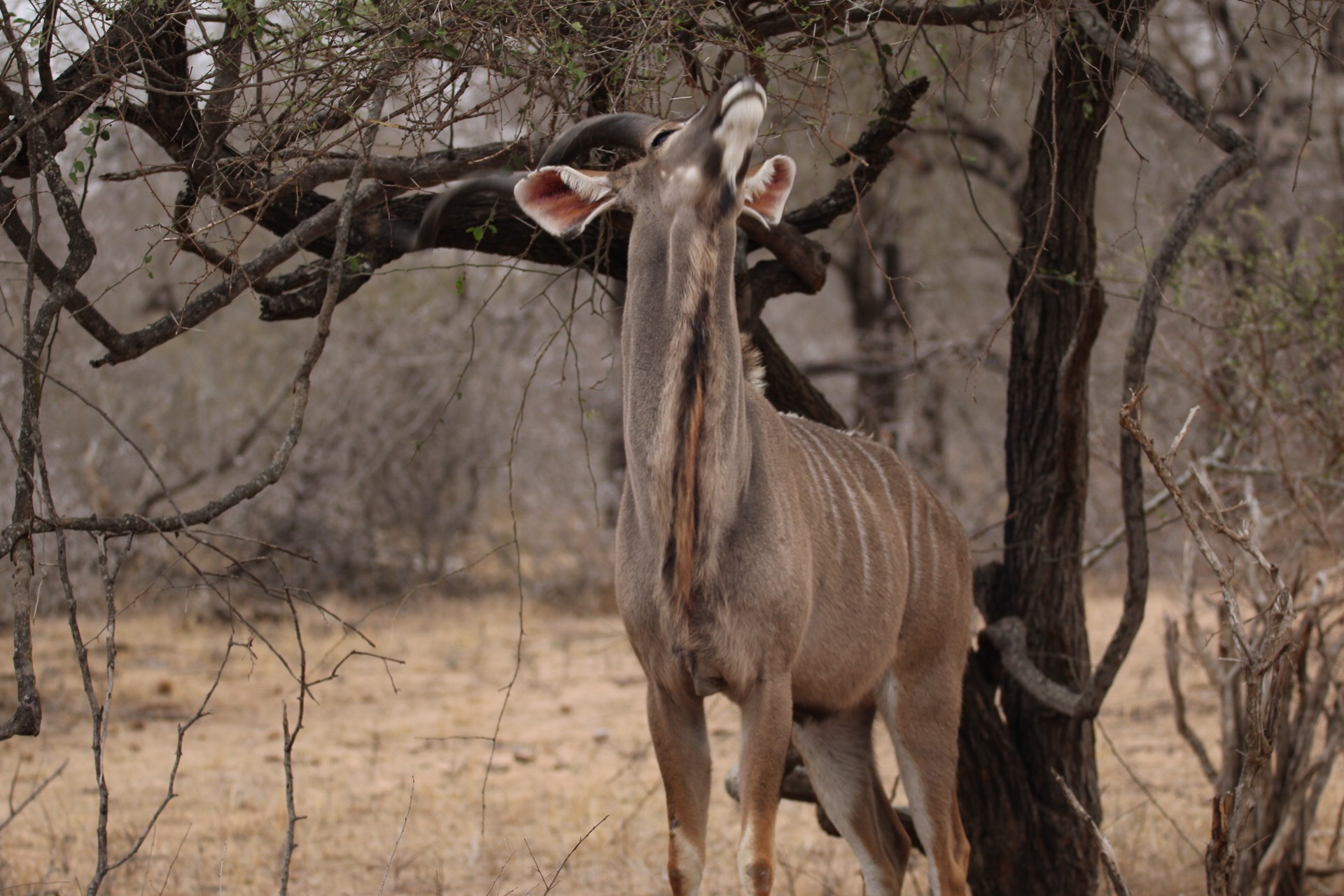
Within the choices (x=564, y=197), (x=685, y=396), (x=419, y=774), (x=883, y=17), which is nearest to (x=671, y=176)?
(x=564, y=197)

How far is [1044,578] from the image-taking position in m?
3.40

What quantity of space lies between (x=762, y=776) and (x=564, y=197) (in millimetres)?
1092

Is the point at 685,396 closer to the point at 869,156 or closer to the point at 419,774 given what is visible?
the point at 869,156

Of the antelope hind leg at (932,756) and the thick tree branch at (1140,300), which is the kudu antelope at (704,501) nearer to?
the antelope hind leg at (932,756)

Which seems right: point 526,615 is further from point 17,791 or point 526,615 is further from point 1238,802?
point 1238,802

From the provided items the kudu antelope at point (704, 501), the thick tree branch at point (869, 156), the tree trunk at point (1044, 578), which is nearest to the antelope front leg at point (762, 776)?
the kudu antelope at point (704, 501)

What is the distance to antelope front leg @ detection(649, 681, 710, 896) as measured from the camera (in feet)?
7.85

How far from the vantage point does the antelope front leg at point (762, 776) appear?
2314mm

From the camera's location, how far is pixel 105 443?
299 inches

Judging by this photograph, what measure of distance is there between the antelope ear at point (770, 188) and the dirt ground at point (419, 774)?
42.8 inches

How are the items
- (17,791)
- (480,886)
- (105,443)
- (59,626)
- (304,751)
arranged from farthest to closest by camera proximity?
1. (105,443)
2. (59,626)
3. (304,751)
4. (17,791)
5. (480,886)

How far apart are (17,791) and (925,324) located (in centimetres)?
714

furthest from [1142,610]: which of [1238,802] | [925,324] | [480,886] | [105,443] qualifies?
[925,324]

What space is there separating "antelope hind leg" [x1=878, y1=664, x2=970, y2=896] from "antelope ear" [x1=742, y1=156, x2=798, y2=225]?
1142mm
